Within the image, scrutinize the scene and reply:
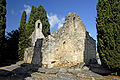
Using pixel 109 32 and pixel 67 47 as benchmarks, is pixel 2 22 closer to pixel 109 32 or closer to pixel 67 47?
pixel 67 47

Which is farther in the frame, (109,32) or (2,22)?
(2,22)

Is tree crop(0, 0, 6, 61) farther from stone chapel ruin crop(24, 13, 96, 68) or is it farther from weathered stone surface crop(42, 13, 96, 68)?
weathered stone surface crop(42, 13, 96, 68)

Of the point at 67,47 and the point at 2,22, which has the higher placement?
the point at 2,22

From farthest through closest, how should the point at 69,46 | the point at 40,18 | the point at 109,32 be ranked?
the point at 40,18, the point at 69,46, the point at 109,32

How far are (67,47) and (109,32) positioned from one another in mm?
4726

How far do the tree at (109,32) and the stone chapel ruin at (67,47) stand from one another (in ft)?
12.5

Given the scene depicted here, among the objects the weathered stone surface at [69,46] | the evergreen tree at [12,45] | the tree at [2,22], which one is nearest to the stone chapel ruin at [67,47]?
the weathered stone surface at [69,46]

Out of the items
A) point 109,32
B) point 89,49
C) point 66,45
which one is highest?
point 109,32

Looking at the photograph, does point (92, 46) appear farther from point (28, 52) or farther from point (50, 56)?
point (28, 52)

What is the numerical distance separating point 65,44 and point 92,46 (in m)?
3.70

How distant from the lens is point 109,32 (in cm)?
613

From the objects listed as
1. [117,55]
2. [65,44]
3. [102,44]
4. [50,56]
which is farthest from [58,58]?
[117,55]

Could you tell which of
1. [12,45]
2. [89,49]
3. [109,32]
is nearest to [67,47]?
[89,49]

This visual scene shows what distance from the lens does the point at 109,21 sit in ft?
21.0
